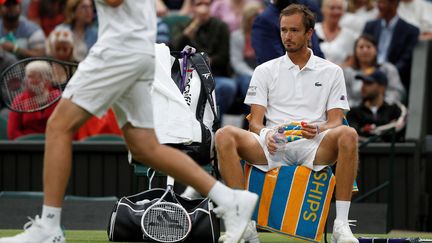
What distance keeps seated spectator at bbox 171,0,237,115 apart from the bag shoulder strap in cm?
420

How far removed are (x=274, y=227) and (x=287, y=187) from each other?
0.27 m

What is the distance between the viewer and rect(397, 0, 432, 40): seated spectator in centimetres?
1310

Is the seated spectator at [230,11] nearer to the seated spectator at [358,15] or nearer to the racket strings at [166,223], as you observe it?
the seated spectator at [358,15]

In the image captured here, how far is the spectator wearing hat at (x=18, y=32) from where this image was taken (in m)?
12.6

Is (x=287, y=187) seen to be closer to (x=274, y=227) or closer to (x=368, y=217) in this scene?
(x=274, y=227)

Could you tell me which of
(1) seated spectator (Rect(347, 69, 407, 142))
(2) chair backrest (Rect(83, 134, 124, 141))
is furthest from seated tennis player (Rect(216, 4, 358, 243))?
(2) chair backrest (Rect(83, 134, 124, 141))

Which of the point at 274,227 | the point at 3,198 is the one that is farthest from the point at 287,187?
the point at 3,198

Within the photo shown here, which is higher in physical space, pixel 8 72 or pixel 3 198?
pixel 8 72

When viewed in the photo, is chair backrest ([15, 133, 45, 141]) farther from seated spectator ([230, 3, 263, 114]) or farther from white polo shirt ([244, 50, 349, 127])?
white polo shirt ([244, 50, 349, 127])

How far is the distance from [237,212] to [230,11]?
8.24 metres

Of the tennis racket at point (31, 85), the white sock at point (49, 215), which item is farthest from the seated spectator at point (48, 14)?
the white sock at point (49, 215)

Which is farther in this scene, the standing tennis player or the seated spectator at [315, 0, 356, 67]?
the seated spectator at [315, 0, 356, 67]

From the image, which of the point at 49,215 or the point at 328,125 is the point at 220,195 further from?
the point at 328,125

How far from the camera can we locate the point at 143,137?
6113 millimetres
